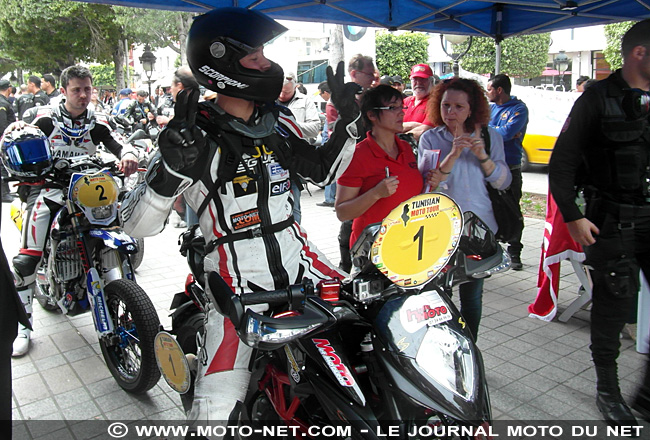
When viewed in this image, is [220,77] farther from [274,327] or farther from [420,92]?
[420,92]

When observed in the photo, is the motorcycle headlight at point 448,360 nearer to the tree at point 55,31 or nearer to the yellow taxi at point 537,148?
the yellow taxi at point 537,148

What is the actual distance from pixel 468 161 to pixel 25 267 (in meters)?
3.24

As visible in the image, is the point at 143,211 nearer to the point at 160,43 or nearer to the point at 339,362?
the point at 339,362

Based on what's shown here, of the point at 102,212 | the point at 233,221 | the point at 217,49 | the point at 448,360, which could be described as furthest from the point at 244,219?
the point at 102,212

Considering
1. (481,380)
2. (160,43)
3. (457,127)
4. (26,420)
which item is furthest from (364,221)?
(160,43)

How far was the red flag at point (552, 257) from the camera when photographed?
4418 mm

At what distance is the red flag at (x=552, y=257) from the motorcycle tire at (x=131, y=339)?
3.09m

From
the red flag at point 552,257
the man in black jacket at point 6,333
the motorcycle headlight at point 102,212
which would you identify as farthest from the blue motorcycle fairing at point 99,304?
the red flag at point 552,257

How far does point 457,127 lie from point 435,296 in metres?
1.92

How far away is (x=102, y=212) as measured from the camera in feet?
12.4

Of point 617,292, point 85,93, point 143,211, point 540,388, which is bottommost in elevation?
point 540,388

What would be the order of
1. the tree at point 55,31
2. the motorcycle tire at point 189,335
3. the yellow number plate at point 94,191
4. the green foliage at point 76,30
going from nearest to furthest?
1. the motorcycle tire at point 189,335
2. the yellow number plate at point 94,191
3. the green foliage at point 76,30
4. the tree at point 55,31

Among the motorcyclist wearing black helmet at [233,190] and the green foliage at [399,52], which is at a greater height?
the green foliage at [399,52]

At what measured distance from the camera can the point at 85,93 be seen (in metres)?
4.16
